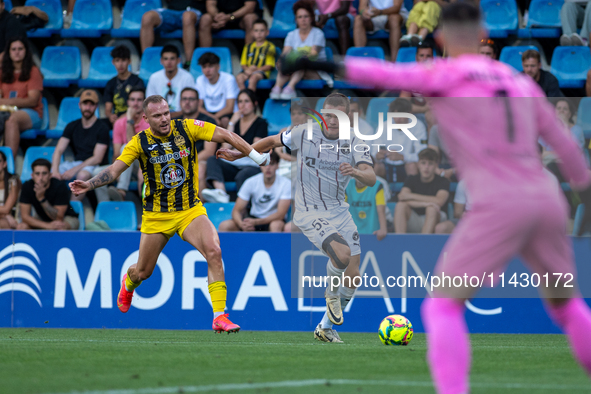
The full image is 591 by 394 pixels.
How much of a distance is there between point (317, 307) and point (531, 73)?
4643 mm

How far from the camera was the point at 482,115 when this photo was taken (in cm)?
340

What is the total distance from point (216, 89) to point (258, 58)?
950 mm

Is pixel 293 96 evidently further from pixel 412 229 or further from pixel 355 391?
pixel 355 391

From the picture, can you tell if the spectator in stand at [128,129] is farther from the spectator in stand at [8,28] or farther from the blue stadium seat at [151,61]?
the spectator in stand at [8,28]

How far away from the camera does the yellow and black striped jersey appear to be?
7695 millimetres

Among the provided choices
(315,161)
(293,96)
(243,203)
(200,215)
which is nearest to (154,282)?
(243,203)

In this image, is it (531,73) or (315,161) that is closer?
(315,161)

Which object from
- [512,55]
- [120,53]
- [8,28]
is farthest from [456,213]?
[8,28]

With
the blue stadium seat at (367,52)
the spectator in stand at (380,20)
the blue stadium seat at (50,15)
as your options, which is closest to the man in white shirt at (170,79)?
the blue stadium seat at (367,52)

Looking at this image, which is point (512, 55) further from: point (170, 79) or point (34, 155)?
point (34, 155)

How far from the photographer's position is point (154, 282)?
1002cm

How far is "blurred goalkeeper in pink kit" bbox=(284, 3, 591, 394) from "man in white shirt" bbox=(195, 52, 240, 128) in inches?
341

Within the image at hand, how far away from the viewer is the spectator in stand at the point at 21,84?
12523 millimetres

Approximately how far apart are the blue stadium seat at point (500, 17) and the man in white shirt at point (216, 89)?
14.5ft
